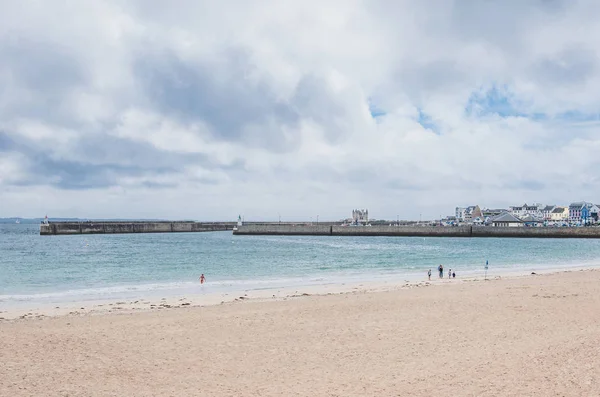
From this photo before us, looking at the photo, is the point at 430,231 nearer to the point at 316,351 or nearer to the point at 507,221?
the point at 507,221

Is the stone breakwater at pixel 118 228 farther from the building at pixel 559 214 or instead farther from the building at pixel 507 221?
the building at pixel 559 214

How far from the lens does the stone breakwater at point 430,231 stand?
82938 millimetres

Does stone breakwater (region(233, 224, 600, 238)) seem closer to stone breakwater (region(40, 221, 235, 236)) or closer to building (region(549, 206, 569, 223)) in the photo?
stone breakwater (region(40, 221, 235, 236))

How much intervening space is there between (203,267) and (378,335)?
2425 cm

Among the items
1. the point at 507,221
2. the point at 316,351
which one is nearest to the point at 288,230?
the point at 507,221

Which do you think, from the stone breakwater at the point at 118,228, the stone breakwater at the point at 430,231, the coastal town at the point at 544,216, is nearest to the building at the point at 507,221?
the coastal town at the point at 544,216

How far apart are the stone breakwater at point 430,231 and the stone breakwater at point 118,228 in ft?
72.3

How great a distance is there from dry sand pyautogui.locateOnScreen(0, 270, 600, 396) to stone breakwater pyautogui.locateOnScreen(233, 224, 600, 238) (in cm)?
7517

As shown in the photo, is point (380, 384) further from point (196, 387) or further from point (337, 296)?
point (337, 296)

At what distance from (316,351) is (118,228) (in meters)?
102

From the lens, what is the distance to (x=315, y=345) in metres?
10.4

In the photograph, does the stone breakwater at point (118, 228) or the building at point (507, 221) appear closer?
the stone breakwater at point (118, 228)

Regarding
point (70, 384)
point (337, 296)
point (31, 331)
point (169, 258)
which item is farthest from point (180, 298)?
point (169, 258)

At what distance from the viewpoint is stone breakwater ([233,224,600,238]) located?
82938mm
